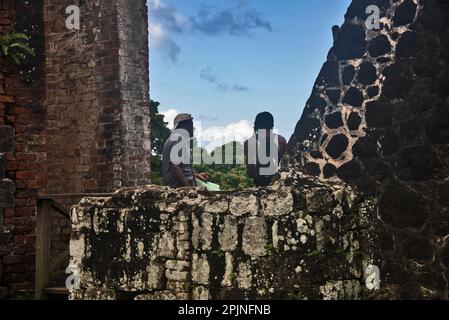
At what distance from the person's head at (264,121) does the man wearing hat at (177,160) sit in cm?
90

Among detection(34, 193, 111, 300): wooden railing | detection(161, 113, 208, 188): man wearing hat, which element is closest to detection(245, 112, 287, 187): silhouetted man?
detection(161, 113, 208, 188): man wearing hat

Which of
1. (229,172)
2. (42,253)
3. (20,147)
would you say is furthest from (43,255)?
(229,172)

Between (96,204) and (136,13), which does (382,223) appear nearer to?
(96,204)

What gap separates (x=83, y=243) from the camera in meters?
3.04

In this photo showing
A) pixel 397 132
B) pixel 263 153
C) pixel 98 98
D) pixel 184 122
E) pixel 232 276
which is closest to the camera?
pixel 232 276

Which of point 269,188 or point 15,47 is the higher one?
point 15,47

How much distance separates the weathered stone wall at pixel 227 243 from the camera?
8.57 feet

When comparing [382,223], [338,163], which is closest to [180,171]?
[338,163]

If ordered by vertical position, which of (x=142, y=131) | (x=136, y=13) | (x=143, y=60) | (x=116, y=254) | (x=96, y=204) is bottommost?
(x=116, y=254)

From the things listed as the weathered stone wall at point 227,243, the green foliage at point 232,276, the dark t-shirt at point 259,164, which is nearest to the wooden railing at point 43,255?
the dark t-shirt at point 259,164

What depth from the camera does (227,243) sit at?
2.67 meters

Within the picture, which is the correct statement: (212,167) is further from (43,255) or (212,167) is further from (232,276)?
(232,276)

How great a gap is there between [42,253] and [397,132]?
396 cm
